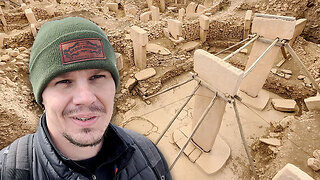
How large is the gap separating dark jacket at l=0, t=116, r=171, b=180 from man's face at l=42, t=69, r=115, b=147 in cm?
10

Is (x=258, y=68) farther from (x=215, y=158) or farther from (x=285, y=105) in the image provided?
(x=215, y=158)

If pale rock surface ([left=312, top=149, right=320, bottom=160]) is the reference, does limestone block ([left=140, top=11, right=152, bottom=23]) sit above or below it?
above

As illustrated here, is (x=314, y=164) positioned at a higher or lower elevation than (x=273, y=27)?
lower

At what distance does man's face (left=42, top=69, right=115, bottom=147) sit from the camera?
54.2 inches

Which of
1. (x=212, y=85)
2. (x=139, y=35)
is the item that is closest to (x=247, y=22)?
(x=139, y=35)

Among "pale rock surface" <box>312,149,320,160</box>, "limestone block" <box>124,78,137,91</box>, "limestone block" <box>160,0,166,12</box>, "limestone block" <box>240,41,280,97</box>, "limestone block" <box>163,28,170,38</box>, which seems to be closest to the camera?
"pale rock surface" <box>312,149,320,160</box>

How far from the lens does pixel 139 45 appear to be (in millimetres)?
5988

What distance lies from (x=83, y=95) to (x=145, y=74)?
5.04 m

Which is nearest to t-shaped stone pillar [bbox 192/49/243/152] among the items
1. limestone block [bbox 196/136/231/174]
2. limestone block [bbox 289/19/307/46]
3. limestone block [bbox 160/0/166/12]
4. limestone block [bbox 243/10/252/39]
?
limestone block [bbox 196/136/231/174]

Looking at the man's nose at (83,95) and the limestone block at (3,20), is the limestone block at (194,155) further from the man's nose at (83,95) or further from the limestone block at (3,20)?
the limestone block at (3,20)

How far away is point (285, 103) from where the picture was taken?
230 inches

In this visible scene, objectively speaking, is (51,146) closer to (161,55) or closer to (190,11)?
(161,55)

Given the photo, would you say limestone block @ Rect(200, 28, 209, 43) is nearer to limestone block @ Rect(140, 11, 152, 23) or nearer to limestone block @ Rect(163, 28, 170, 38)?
limestone block @ Rect(163, 28, 170, 38)

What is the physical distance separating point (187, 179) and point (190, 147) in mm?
728
